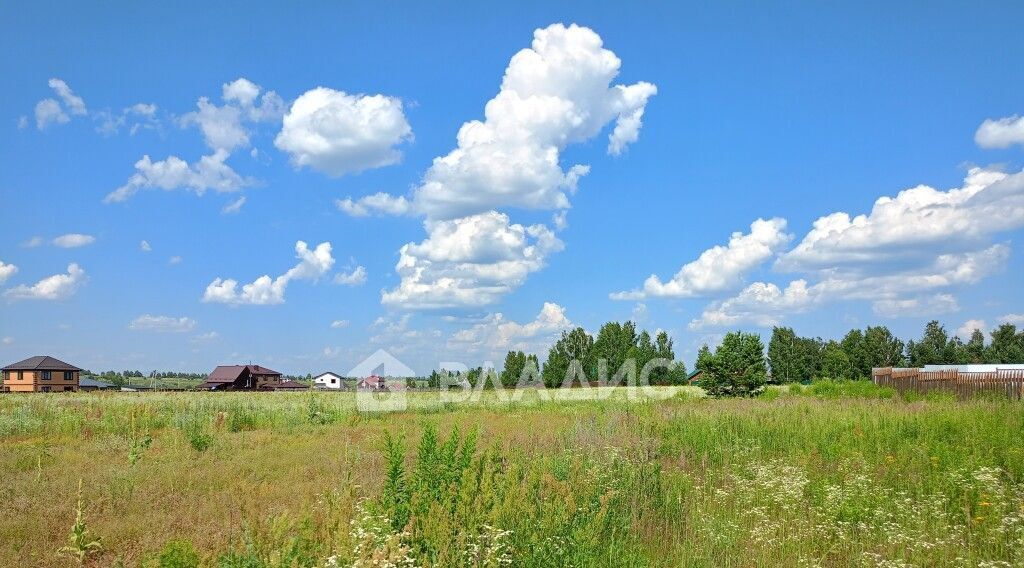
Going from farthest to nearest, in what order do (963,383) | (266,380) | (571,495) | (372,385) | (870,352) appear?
(266,380) < (870,352) < (372,385) < (963,383) < (571,495)

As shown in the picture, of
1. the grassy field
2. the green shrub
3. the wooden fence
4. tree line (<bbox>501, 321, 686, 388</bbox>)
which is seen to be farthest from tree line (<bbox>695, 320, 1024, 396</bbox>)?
the green shrub

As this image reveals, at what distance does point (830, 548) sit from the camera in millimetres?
6367

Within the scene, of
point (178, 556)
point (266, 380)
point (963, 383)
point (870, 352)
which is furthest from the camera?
point (266, 380)

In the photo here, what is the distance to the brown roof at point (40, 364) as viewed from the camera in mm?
64500

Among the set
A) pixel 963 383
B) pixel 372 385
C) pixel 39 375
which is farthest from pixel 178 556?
pixel 39 375

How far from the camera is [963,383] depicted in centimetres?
2412

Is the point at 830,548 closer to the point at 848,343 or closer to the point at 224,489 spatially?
the point at 224,489

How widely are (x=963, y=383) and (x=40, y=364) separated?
8002 cm

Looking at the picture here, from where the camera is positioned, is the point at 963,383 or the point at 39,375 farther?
the point at 39,375

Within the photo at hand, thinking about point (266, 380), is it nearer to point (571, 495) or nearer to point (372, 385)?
point (372, 385)

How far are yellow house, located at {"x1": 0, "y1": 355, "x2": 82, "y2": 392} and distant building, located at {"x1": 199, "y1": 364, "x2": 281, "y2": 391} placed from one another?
1361cm

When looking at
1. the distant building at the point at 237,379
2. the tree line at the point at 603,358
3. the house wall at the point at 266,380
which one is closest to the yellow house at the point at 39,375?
the distant building at the point at 237,379

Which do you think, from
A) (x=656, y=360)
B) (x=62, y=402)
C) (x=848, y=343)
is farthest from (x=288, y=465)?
(x=848, y=343)

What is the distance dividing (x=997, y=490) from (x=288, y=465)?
37.0 feet
